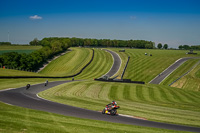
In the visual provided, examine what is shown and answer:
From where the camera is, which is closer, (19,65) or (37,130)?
(37,130)

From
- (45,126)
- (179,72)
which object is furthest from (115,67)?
(45,126)

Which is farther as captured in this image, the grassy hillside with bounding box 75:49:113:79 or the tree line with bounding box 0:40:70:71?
the tree line with bounding box 0:40:70:71

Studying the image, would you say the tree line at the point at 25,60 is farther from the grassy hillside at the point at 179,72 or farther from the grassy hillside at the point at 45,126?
the grassy hillside at the point at 45,126

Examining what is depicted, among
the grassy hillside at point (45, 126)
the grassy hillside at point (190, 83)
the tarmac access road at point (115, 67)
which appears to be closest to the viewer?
the grassy hillside at point (45, 126)

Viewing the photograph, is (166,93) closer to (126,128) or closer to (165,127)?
(165,127)

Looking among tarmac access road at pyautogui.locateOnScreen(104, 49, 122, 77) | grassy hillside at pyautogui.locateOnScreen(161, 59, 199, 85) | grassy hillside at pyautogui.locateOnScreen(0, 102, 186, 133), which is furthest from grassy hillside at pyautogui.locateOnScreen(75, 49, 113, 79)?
grassy hillside at pyautogui.locateOnScreen(0, 102, 186, 133)

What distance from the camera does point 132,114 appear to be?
79.2ft

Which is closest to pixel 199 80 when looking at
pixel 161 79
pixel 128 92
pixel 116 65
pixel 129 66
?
pixel 161 79

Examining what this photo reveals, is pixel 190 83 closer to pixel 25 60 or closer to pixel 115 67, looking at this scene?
pixel 115 67

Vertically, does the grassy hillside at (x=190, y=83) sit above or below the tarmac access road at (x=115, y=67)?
below

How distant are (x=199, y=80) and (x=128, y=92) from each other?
34591 millimetres

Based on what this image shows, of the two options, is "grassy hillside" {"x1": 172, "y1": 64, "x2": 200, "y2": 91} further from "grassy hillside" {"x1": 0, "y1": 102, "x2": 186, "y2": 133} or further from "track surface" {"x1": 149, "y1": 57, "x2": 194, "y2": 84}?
"grassy hillside" {"x1": 0, "y1": 102, "x2": 186, "y2": 133}

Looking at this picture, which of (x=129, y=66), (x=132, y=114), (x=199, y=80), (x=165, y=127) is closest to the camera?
(x=165, y=127)

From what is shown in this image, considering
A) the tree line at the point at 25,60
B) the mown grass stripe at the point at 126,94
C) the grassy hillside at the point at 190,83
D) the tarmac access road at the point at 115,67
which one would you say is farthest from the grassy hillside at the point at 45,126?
the tree line at the point at 25,60
